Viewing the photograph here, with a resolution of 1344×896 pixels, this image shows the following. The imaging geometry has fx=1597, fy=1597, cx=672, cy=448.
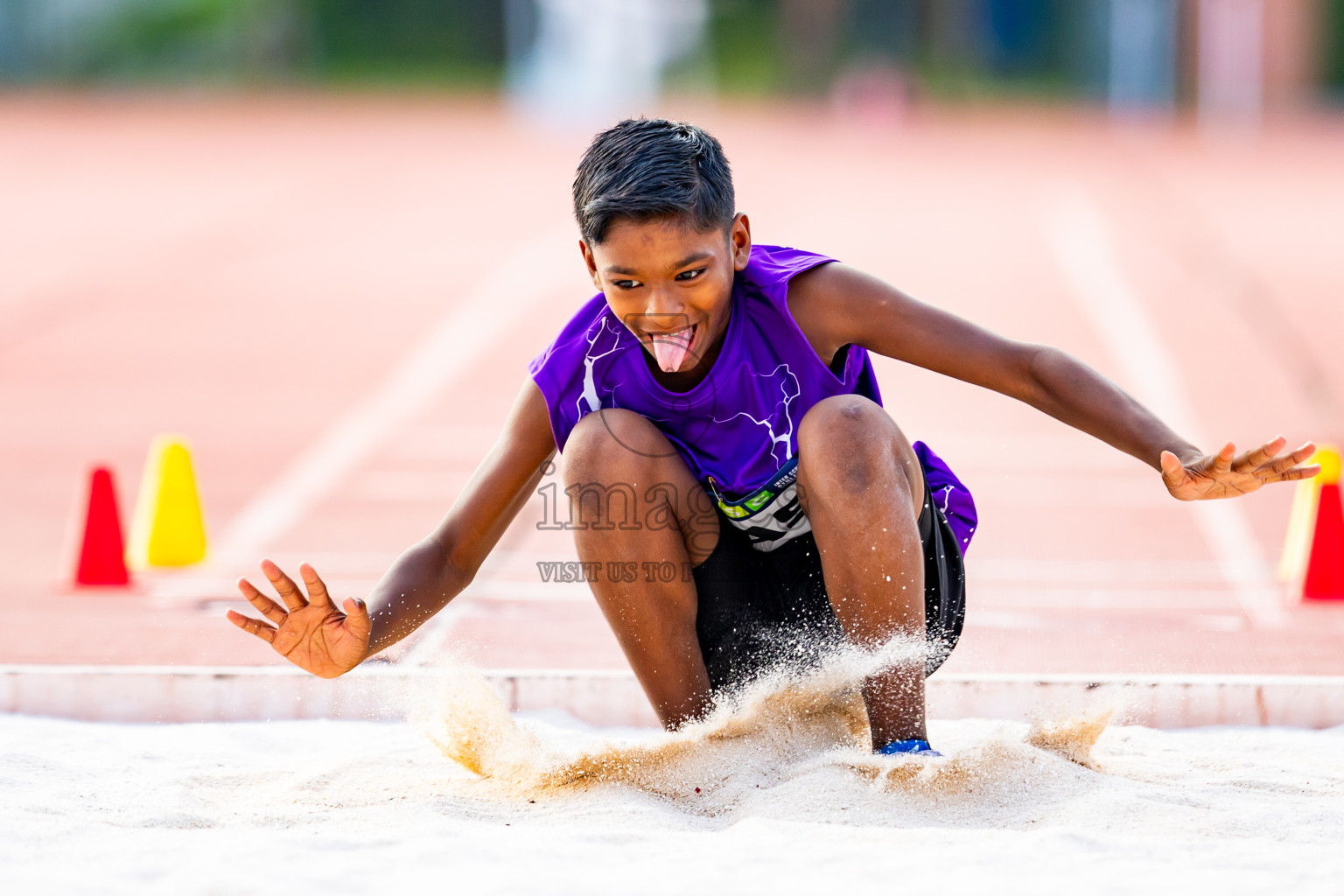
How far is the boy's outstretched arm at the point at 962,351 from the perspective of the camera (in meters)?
2.91

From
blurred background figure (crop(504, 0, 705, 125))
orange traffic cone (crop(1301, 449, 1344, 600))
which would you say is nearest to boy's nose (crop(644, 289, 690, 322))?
orange traffic cone (crop(1301, 449, 1344, 600))

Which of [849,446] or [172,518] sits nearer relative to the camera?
[849,446]

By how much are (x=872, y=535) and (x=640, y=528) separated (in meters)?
0.42

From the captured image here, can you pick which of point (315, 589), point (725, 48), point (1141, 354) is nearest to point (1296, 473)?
point (315, 589)

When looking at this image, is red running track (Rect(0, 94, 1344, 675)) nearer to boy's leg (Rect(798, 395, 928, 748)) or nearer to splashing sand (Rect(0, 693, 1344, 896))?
splashing sand (Rect(0, 693, 1344, 896))

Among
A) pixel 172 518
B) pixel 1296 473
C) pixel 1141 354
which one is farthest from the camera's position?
pixel 1141 354

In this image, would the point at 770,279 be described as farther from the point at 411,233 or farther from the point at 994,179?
the point at 994,179

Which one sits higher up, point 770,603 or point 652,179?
point 652,179

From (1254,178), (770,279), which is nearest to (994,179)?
(1254,178)

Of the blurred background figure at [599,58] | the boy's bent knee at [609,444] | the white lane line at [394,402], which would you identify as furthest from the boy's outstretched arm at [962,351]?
the blurred background figure at [599,58]

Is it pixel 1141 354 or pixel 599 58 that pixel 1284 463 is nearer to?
pixel 1141 354

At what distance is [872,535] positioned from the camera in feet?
9.02

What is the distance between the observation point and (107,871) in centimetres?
237

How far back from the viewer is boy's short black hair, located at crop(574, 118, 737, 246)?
2867 millimetres
